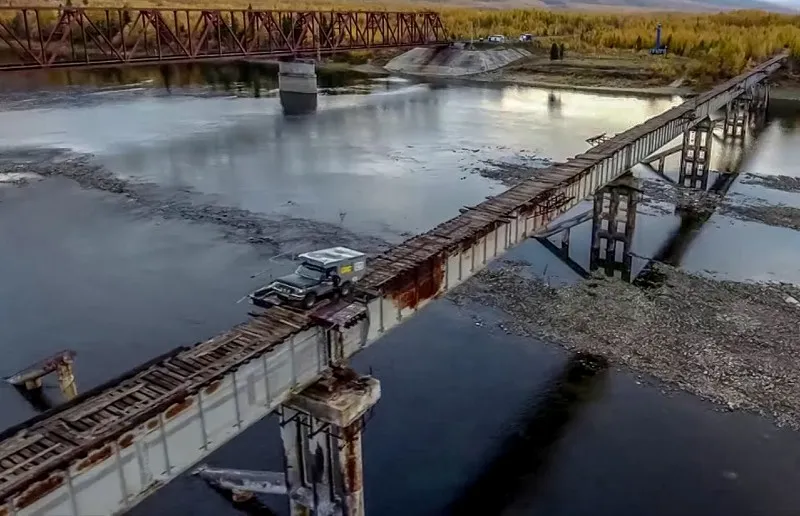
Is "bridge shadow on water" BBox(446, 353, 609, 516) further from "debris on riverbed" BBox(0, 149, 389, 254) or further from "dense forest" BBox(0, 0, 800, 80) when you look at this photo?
"dense forest" BBox(0, 0, 800, 80)

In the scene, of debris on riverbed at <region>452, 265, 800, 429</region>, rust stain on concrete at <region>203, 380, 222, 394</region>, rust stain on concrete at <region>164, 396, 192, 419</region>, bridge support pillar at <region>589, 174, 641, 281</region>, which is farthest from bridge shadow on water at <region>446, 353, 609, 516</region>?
bridge support pillar at <region>589, 174, 641, 281</region>

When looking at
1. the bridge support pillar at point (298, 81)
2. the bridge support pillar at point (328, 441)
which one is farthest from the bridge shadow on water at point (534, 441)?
the bridge support pillar at point (298, 81)

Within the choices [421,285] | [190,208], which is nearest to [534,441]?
[421,285]

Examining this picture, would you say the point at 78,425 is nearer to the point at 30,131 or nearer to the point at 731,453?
the point at 731,453

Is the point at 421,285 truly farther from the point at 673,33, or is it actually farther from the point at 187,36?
the point at 673,33

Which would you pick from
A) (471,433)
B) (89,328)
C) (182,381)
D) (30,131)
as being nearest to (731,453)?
(471,433)
